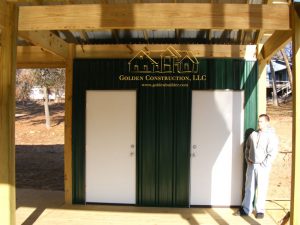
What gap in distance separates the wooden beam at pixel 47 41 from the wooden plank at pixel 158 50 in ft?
1.39

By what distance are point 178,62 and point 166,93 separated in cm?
57

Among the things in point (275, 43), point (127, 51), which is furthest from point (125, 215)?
point (275, 43)

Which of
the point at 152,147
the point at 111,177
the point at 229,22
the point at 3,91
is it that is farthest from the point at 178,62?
the point at 3,91

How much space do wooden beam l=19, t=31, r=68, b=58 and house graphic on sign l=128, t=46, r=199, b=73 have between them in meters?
1.15

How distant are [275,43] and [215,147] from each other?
219cm

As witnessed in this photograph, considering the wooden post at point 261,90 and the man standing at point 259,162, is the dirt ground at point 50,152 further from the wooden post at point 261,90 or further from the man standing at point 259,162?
the wooden post at point 261,90

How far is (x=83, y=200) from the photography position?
725 centimetres

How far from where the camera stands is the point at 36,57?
741cm

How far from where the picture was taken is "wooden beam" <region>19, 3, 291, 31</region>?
169 inches

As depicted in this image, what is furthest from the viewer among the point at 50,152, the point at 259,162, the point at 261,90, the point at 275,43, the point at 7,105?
the point at 50,152

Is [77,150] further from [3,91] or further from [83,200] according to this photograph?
[3,91]

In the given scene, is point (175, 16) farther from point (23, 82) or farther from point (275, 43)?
point (23, 82)

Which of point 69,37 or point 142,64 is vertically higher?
point 69,37

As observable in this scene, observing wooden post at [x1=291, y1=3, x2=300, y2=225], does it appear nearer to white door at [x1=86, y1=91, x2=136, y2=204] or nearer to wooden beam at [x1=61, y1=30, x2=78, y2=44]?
white door at [x1=86, y1=91, x2=136, y2=204]
